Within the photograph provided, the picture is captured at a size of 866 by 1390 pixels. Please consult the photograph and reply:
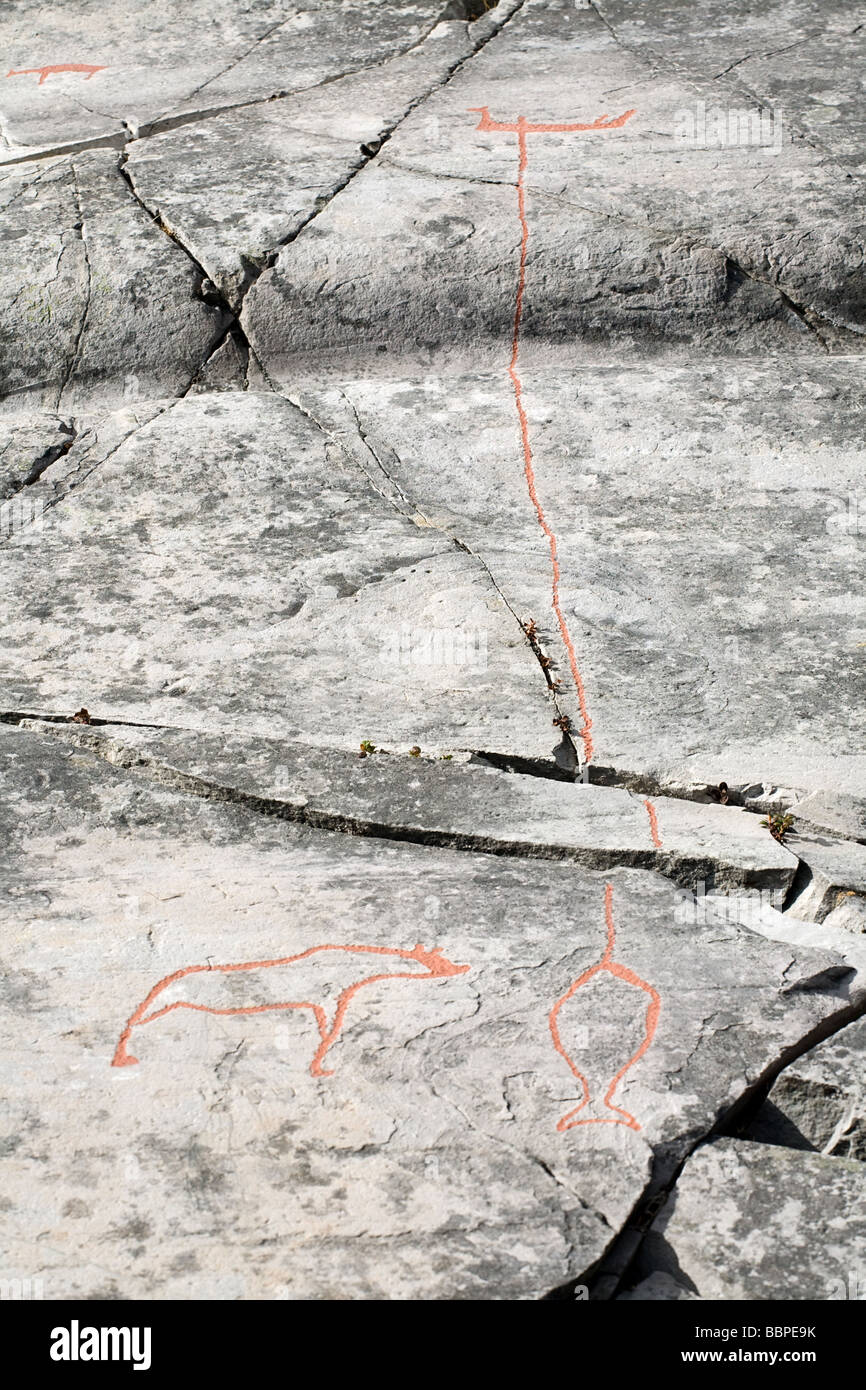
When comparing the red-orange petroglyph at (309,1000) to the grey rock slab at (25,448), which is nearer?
the red-orange petroglyph at (309,1000)

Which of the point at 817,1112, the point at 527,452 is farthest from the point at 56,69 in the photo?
the point at 817,1112

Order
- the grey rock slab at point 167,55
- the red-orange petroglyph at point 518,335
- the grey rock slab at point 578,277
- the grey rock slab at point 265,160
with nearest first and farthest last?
1. the red-orange petroglyph at point 518,335
2. the grey rock slab at point 578,277
3. the grey rock slab at point 265,160
4. the grey rock slab at point 167,55

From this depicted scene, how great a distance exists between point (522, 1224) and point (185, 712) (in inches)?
53.8

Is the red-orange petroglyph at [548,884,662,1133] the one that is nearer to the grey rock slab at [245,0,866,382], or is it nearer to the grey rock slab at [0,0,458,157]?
the grey rock slab at [245,0,866,382]

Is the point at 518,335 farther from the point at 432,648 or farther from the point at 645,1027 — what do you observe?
the point at 645,1027

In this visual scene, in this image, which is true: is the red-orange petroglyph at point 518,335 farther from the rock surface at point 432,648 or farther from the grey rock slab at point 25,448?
the grey rock slab at point 25,448

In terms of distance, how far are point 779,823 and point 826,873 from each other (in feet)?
0.48

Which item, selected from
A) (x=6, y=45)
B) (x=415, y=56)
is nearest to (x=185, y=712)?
(x=415, y=56)

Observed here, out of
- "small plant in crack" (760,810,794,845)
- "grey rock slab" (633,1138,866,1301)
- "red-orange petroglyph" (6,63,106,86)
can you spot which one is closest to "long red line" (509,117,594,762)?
"small plant in crack" (760,810,794,845)

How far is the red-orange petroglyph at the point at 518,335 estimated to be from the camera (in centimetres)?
288

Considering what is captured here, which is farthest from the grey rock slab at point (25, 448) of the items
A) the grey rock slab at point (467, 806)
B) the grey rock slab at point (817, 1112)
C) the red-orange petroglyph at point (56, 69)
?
the grey rock slab at point (817, 1112)

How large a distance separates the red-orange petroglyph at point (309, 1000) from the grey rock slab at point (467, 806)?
1.09ft

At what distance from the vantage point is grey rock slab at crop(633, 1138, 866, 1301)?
177cm

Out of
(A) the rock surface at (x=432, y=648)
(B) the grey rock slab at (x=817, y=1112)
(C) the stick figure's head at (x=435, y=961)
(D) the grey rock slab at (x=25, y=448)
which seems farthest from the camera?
(D) the grey rock slab at (x=25, y=448)
